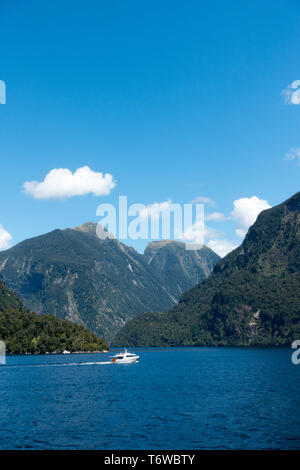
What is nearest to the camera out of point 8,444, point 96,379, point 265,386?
point 8,444

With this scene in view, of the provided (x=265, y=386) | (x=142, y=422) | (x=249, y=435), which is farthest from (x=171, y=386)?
(x=249, y=435)

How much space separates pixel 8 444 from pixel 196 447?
25093 millimetres

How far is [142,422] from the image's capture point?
3191 inches

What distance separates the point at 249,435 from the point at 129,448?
18497 millimetres

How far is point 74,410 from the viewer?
94.4 meters

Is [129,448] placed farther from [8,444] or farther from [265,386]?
[265,386]

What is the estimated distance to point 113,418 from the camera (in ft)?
281

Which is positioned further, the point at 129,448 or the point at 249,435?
the point at 249,435
